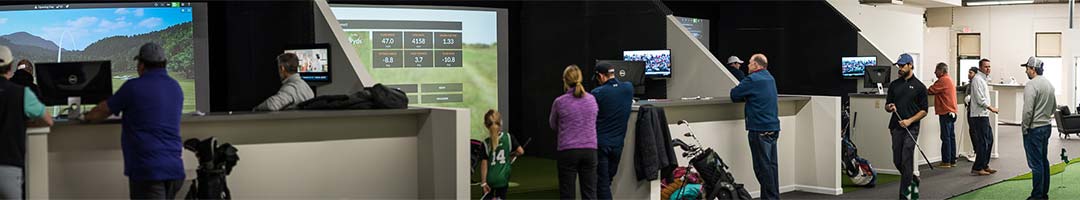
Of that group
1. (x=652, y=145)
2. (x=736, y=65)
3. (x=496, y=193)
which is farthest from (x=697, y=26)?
(x=496, y=193)

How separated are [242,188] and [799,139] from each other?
4452mm

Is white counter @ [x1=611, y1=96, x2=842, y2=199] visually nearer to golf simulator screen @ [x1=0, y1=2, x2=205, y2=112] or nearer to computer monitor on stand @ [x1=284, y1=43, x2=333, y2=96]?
computer monitor on stand @ [x1=284, y1=43, x2=333, y2=96]

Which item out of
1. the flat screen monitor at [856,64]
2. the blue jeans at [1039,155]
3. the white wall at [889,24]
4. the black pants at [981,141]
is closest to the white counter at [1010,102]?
the white wall at [889,24]

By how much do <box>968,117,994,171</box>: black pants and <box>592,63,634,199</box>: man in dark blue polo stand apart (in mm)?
5120

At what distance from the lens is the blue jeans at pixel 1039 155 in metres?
8.19

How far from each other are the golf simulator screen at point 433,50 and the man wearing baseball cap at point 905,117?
400 centimetres

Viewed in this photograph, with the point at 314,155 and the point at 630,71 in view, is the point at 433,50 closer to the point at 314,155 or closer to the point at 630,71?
the point at 630,71

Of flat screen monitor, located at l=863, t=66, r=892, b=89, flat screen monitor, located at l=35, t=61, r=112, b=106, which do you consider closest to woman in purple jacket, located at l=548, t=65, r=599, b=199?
flat screen monitor, located at l=35, t=61, r=112, b=106

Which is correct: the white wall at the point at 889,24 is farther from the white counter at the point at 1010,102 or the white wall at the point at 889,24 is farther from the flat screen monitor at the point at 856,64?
the white counter at the point at 1010,102

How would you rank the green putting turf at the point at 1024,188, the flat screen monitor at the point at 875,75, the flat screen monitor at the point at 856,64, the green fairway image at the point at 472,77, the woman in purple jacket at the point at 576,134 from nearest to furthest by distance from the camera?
the woman in purple jacket at the point at 576,134, the green putting turf at the point at 1024,188, the green fairway image at the point at 472,77, the flat screen monitor at the point at 875,75, the flat screen monitor at the point at 856,64

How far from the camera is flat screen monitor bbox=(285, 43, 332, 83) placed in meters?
7.67

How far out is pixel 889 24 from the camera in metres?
16.5

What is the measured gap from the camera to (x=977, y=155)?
10.7 meters

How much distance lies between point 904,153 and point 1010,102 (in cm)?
1254
